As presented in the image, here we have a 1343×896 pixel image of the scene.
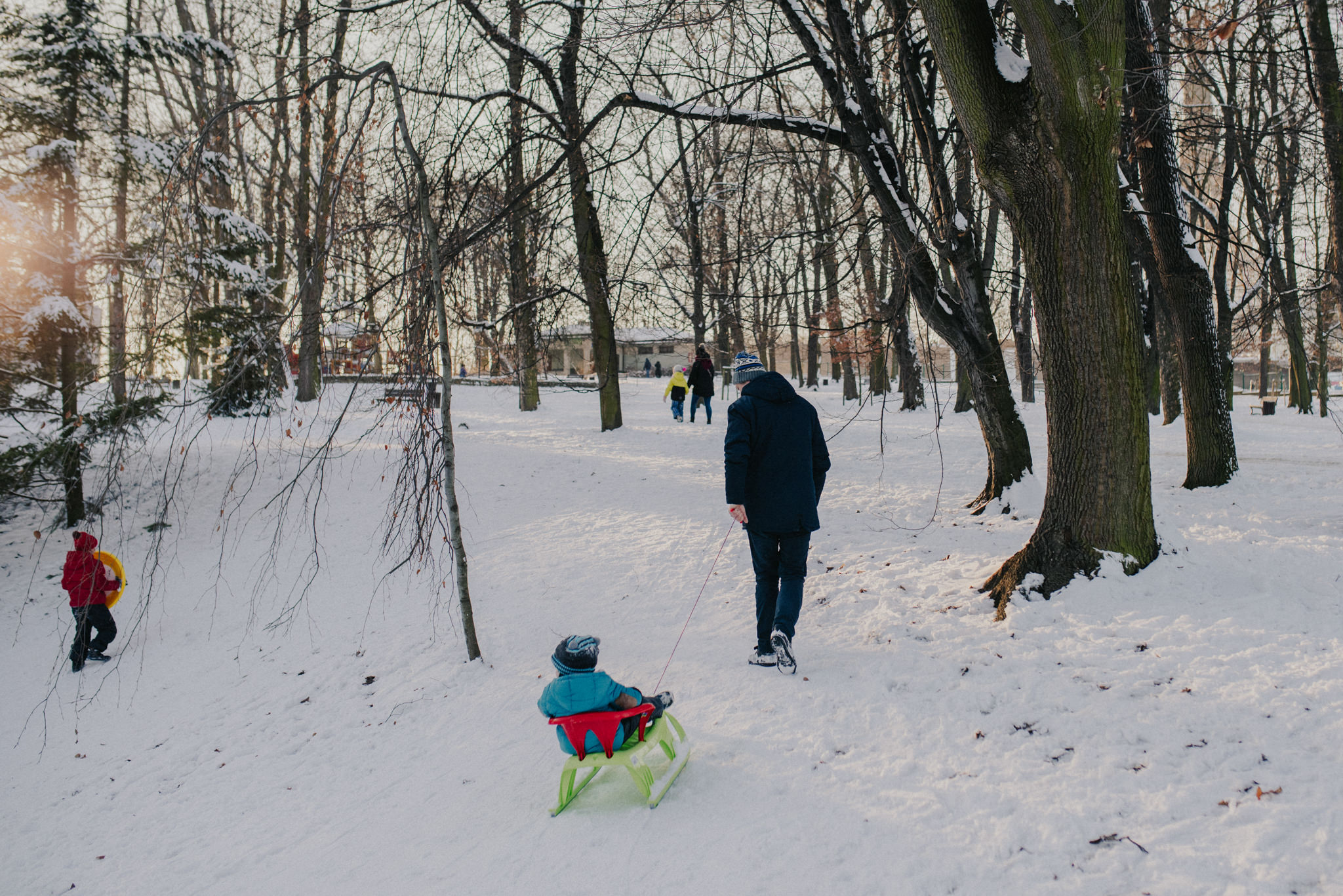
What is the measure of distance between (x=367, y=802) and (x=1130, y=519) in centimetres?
497

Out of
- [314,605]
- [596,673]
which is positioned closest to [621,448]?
[314,605]

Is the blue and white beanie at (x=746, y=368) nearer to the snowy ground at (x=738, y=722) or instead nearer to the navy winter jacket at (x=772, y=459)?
the navy winter jacket at (x=772, y=459)

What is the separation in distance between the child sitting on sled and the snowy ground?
0.37m

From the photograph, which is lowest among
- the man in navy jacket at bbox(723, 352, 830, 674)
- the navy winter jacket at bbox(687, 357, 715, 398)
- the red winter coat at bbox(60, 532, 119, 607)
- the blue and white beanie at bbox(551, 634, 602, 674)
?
the red winter coat at bbox(60, 532, 119, 607)

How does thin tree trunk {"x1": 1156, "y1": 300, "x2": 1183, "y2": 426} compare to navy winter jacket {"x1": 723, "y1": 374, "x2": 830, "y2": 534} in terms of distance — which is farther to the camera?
thin tree trunk {"x1": 1156, "y1": 300, "x2": 1183, "y2": 426}

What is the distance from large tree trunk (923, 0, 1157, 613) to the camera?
412 cm

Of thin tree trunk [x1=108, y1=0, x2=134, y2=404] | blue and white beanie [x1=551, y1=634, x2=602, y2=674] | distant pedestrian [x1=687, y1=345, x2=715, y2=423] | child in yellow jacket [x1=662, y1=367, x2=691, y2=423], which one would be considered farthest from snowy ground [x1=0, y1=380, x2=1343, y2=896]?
child in yellow jacket [x1=662, y1=367, x2=691, y2=423]

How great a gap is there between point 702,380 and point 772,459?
1041 cm

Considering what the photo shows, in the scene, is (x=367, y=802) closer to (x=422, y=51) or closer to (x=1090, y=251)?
(x=422, y=51)

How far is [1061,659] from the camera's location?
12.9 feet

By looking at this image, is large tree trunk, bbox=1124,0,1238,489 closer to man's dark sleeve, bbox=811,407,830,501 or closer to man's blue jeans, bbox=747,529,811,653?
man's dark sleeve, bbox=811,407,830,501

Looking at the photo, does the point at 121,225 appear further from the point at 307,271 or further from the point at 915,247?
the point at 915,247

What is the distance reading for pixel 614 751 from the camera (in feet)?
10.6

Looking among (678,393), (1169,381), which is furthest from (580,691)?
(1169,381)
